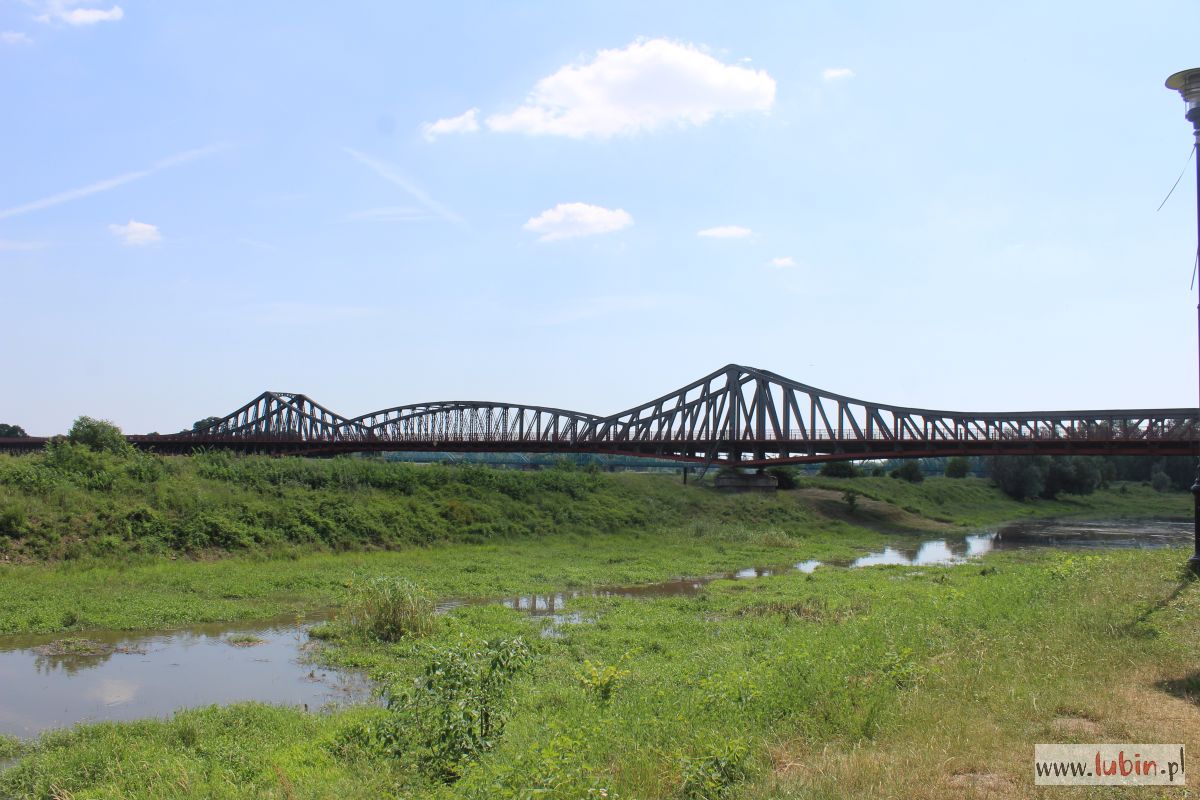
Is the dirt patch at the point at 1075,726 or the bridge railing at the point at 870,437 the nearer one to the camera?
the dirt patch at the point at 1075,726

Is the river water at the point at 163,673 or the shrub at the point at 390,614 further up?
the shrub at the point at 390,614

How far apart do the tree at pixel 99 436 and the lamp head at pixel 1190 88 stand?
31.3 m

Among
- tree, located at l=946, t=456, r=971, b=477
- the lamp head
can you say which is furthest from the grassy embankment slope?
tree, located at l=946, t=456, r=971, b=477

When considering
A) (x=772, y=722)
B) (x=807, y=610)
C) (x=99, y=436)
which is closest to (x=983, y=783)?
(x=772, y=722)

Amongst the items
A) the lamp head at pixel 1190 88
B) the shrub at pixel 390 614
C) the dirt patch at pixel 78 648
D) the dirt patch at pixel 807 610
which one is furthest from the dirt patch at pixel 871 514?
the dirt patch at pixel 78 648

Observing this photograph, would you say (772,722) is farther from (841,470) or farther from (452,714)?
(841,470)

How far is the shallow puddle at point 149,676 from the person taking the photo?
1139cm

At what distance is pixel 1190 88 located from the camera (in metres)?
11.6

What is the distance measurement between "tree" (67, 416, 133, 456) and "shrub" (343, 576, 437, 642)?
1860cm

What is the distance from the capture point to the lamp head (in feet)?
37.8

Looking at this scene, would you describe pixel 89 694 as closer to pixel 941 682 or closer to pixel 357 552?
pixel 941 682

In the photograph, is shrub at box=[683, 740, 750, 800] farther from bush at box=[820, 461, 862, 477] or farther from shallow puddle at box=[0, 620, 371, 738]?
bush at box=[820, 461, 862, 477]

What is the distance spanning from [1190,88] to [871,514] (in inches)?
1759

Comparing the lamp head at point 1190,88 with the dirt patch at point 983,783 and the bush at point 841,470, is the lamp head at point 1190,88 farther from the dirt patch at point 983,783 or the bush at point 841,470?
the bush at point 841,470
